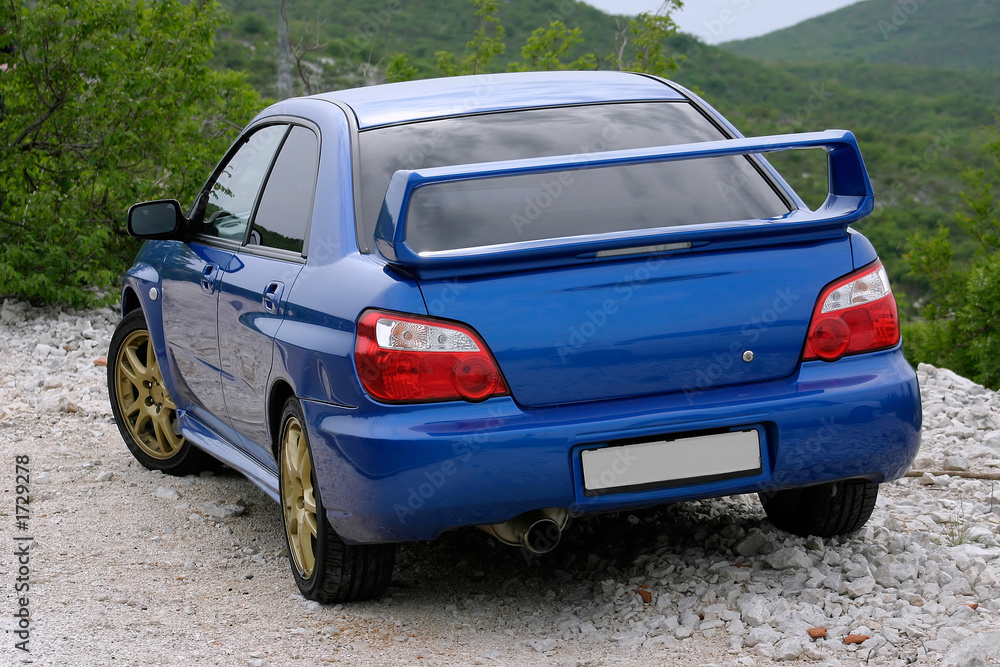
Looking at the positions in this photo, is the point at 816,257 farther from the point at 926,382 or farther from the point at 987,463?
the point at 926,382

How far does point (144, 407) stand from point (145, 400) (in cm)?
4

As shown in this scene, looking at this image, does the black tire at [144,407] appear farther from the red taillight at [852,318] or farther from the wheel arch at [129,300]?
the red taillight at [852,318]

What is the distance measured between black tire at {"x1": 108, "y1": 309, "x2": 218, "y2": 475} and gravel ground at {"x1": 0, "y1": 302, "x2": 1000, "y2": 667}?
0.22 meters

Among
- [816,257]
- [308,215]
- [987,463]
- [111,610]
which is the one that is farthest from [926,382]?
[111,610]

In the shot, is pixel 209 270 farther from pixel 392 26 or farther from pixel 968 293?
pixel 392 26

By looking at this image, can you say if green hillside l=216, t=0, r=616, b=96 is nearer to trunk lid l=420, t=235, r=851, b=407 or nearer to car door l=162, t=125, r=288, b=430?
car door l=162, t=125, r=288, b=430

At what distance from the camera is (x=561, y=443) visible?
3217mm

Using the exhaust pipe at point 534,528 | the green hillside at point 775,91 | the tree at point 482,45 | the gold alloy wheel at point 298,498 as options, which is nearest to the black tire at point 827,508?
the exhaust pipe at point 534,528

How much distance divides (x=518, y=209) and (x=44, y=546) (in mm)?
2484

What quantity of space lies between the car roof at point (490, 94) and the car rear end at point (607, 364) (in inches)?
23.7

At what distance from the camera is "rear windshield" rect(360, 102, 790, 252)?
11.7 feet

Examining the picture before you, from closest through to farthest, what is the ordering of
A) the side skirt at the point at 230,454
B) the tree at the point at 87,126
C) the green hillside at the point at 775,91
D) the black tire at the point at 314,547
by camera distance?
1. the black tire at the point at 314,547
2. the side skirt at the point at 230,454
3. the tree at the point at 87,126
4. the green hillside at the point at 775,91

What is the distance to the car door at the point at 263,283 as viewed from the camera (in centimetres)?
395

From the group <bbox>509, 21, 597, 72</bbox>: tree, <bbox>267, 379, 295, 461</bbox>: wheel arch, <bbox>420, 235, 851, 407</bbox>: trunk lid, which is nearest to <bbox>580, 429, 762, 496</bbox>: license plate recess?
<bbox>420, 235, 851, 407</bbox>: trunk lid
